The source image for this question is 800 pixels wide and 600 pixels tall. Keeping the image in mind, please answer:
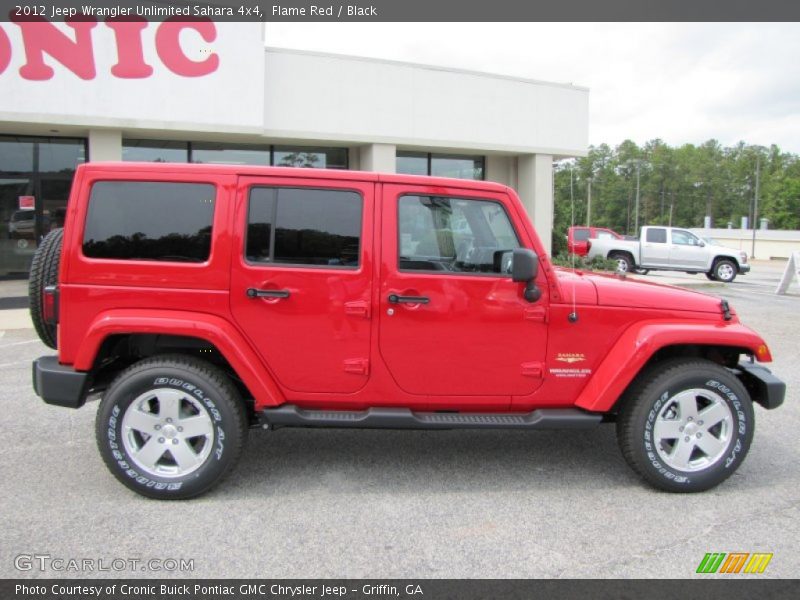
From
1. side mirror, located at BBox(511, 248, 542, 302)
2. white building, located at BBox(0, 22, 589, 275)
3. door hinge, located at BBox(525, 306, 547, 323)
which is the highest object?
white building, located at BBox(0, 22, 589, 275)

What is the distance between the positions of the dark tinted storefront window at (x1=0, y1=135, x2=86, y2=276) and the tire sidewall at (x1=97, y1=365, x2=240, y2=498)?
1277 cm

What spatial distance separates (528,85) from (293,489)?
1556 cm

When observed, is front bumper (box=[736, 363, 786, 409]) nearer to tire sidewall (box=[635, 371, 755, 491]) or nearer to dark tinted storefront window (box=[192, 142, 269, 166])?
tire sidewall (box=[635, 371, 755, 491])

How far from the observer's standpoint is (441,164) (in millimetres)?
17219

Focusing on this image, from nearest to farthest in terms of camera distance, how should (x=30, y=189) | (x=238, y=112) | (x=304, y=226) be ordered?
(x=304, y=226)
(x=238, y=112)
(x=30, y=189)

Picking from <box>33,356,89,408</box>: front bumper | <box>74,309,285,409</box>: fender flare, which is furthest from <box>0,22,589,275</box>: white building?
<box>74,309,285,409</box>: fender flare

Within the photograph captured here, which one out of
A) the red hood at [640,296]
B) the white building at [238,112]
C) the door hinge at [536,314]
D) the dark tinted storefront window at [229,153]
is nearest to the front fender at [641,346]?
the red hood at [640,296]

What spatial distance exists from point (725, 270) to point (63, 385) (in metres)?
20.8

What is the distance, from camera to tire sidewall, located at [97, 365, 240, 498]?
349 cm

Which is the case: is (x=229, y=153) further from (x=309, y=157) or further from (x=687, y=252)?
(x=687, y=252)

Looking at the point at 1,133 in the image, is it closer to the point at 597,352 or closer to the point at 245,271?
the point at 245,271

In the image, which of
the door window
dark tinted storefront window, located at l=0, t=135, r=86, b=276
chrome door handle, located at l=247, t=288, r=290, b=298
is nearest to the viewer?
chrome door handle, located at l=247, t=288, r=290, b=298

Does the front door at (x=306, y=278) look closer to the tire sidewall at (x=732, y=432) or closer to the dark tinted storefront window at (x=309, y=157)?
the tire sidewall at (x=732, y=432)
